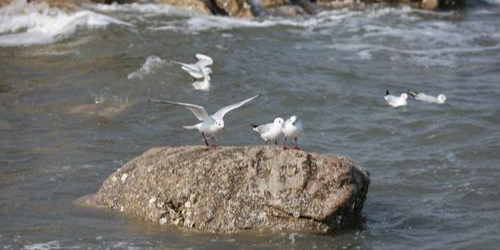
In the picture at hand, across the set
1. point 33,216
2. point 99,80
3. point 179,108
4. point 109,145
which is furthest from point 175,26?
point 33,216

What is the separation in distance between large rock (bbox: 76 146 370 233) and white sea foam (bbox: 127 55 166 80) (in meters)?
7.04

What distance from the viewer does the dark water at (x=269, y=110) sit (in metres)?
8.03

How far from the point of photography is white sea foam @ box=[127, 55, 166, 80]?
49.0ft

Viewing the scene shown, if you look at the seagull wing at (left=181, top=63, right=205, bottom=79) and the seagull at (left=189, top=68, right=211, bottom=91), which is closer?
the seagull wing at (left=181, top=63, right=205, bottom=79)

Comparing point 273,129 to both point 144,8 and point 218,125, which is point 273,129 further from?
point 144,8

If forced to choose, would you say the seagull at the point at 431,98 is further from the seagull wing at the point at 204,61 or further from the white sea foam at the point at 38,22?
the white sea foam at the point at 38,22

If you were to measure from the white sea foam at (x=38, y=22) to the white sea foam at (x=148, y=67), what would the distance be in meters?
2.77

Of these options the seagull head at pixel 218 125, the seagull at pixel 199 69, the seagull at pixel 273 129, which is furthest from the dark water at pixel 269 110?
the seagull head at pixel 218 125

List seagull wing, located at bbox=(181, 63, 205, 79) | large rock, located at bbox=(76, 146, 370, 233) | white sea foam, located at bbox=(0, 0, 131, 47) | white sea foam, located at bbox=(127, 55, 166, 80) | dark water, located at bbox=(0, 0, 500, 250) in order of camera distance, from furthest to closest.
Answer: white sea foam, located at bbox=(0, 0, 131, 47) → white sea foam, located at bbox=(127, 55, 166, 80) → seagull wing, located at bbox=(181, 63, 205, 79) → dark water, located at bbox=(0, 0, 500, 250) → large rock, located at bbox=(76, 146, 370, 233)

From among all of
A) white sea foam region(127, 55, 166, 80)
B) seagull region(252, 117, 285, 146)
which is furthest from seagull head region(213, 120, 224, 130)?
white sea foam region(127, 55, 166, 80)

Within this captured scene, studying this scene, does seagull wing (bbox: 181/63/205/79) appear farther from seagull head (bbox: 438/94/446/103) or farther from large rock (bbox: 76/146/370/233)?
large rock (bbox: 76/146/370/233)

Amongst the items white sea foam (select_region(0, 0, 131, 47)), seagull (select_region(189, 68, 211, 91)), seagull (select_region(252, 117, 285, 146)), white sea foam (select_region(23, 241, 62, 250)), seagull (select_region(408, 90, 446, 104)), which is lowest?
seagull (select_region(408, 90, 446, 104))

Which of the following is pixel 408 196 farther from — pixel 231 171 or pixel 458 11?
pixel 458 11

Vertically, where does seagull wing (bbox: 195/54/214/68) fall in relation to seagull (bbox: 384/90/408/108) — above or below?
above
